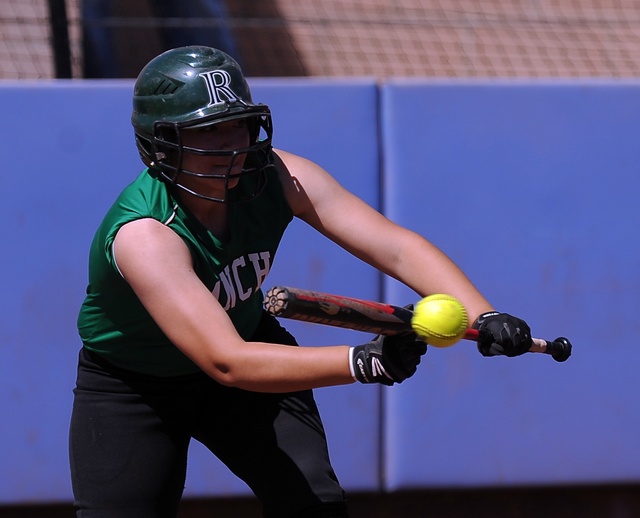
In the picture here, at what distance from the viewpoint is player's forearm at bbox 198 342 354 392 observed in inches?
64.1

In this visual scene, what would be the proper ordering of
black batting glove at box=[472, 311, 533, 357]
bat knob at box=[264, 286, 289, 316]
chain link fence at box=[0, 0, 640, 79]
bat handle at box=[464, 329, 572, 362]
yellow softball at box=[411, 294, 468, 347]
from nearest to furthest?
bat knob at box=[264, 286, 289, 316]
yellow softball at box=[411, 294, 468, 347]
black batting glove at box=[472, 311, 533, 357]
bat handle at box=[464, 329, 572, 362]
chain link fence at box=[0, 0, 640, 79]

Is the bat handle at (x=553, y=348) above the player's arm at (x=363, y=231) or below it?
below

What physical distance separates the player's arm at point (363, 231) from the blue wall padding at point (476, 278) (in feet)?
3.40

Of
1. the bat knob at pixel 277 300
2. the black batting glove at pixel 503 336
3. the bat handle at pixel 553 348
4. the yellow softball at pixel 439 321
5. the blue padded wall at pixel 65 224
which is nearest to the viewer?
the bat knob at pixel 277 300

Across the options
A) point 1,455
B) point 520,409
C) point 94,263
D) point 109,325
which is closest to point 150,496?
point 109,325

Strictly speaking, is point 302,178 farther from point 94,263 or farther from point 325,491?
point 325,491

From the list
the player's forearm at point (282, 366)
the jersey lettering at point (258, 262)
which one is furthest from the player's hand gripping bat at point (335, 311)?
the jersey lettering at point (258, 262)

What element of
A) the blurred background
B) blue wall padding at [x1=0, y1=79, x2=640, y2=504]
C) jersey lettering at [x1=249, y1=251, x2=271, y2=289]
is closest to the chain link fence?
Result: the blurred background

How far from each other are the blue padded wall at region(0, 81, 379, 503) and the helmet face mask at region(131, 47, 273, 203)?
3.84 feet

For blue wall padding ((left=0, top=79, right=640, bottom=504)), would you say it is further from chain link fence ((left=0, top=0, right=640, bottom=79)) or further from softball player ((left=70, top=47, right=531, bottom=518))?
chain link fence ((left=0, top=0, right=640, bottom=79))

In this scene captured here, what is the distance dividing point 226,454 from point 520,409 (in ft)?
5.35

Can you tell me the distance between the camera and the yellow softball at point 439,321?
157cm

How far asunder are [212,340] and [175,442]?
595 mm

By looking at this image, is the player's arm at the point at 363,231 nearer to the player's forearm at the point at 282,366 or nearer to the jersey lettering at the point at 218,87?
the jersey lettering at the point at 218,87
